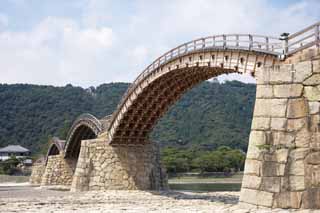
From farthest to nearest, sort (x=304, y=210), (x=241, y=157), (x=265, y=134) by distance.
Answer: (x=241, y=157) < (x=265, y=134) < (x=304, y=210)

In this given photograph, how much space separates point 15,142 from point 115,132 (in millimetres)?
80856

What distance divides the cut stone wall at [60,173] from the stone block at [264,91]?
124ft

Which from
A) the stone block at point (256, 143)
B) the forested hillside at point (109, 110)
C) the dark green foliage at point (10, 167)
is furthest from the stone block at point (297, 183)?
the forested hillside at point (109, 110)

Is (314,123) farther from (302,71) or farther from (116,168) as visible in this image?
(116,168)

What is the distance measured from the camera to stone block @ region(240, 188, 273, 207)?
12893 mm

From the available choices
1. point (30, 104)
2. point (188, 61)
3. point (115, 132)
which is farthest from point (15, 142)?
point (188, 61)

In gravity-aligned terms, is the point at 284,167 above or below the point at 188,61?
below

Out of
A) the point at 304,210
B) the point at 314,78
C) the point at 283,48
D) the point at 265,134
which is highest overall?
the point at 283,48

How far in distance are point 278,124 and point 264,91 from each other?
3.75ft

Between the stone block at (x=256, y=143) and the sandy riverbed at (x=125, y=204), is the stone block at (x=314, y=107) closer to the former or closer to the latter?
the stone block at (x=256, y=143)

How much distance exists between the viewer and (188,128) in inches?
4208

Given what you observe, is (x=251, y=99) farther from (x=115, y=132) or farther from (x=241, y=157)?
(x=115, y=132)

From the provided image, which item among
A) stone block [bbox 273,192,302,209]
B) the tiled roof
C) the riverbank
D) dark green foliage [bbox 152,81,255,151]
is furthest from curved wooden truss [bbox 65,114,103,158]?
the tiled roof

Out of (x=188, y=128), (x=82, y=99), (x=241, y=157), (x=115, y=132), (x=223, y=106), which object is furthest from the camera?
(x=82, y=99)
